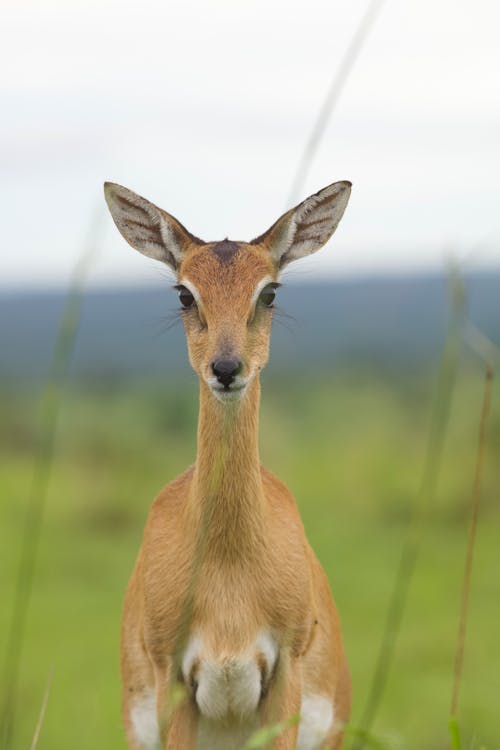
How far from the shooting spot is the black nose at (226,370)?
5672mm

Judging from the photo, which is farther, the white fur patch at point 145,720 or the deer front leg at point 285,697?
the white fur patch at point 145,720

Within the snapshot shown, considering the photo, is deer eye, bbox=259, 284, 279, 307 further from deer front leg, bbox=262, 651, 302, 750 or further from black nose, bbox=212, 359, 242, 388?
deer front leg, bbox=262, 651, 302, 750

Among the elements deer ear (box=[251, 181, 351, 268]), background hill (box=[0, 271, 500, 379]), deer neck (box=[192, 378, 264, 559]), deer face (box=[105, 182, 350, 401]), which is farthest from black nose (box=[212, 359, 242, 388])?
background hill (box=[0, 271, 500, 379])

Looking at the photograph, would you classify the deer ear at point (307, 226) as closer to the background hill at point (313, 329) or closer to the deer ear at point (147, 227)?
the deer ear at point (147, 227)

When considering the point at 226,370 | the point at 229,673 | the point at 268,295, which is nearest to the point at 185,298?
the point at 268,295

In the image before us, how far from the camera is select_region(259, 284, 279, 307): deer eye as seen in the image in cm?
630

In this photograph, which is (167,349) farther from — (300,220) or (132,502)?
(300,220)

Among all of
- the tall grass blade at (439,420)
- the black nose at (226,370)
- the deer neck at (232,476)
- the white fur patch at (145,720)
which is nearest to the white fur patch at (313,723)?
the white fur patch at (145,720)

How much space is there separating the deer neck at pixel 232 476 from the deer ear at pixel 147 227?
2.50ft

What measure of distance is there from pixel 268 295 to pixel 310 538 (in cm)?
2788

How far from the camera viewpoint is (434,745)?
45.6ft

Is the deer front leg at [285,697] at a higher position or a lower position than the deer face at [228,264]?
lower

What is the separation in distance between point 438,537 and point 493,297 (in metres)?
75.1

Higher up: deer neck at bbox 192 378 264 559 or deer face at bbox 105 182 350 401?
deer face at bbox 105 182 350 401
